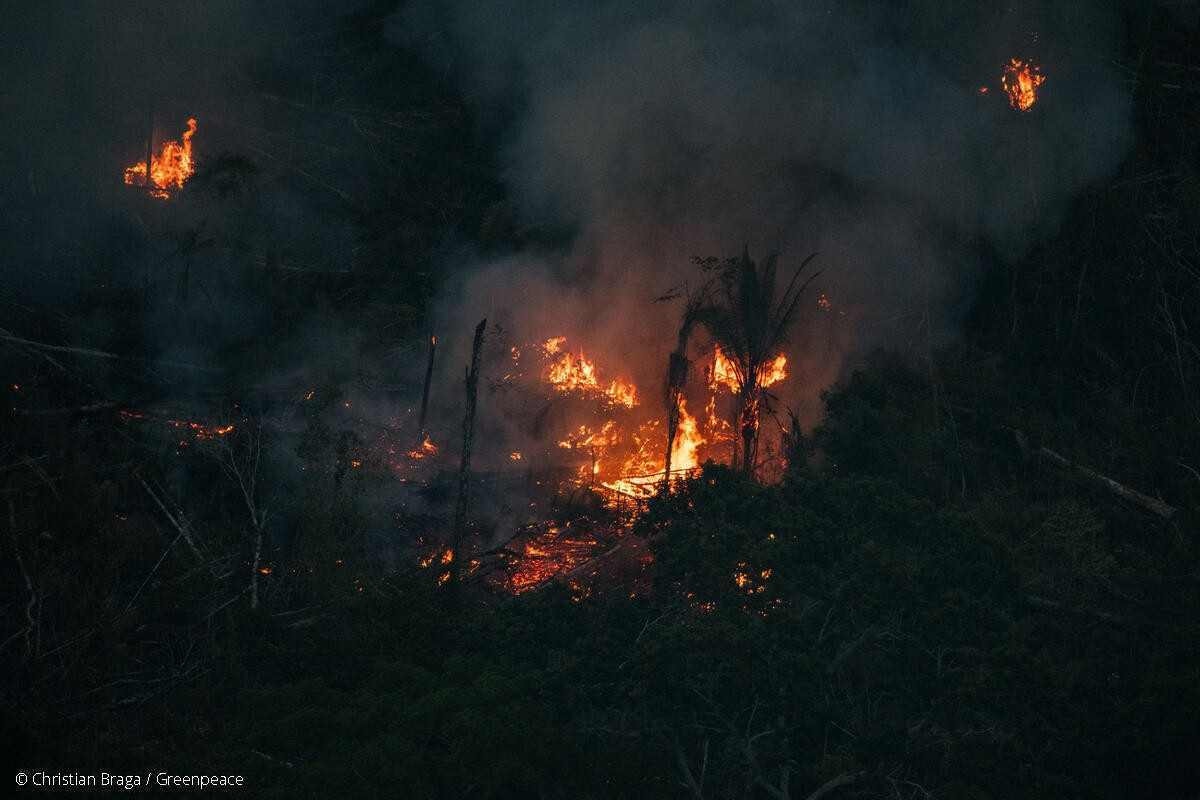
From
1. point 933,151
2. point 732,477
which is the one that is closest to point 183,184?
point 732,477

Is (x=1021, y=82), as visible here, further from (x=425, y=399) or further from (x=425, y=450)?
(x=425, y=450)

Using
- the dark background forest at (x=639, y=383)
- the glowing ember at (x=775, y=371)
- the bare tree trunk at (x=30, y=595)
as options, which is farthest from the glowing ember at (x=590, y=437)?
the bare tree trunk at (x=30, y=595)

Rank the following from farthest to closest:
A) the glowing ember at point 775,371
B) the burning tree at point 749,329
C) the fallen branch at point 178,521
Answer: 1. the glowing ember at point 775,371
2. the burning tree at point 749,329
3. the fallen branch at point 178,521

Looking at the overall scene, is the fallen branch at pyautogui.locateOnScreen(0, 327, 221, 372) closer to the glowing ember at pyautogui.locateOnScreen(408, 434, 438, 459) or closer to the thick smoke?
the glowing ember at pyautogui.locateOnScreen(408, 434, 438, 459)

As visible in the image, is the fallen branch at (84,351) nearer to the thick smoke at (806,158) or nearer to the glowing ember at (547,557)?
the thick smoke at (806,158)

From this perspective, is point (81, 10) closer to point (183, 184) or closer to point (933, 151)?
point (183, 184)

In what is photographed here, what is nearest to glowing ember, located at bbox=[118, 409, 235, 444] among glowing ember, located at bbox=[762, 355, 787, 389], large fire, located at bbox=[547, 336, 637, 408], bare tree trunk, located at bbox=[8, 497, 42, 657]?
bare tree trunk, located at bbox=[8, 497, 42, 657]
